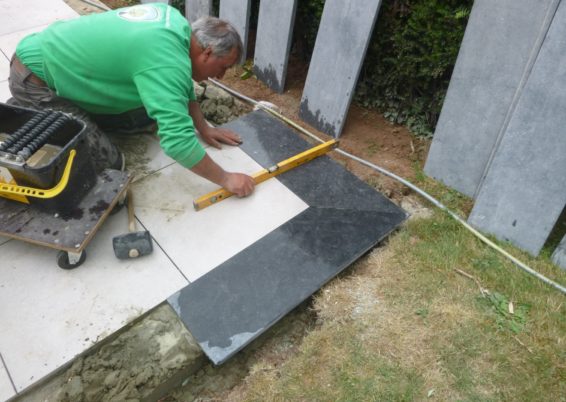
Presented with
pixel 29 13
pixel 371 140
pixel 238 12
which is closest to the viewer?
pixel 371 140

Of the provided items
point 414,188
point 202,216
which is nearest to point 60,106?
point 202,216

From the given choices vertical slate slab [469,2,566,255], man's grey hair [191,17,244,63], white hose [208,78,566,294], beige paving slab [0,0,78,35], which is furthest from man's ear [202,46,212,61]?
beige paving slab [0,0,78,35]

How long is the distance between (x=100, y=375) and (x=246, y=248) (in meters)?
1.05

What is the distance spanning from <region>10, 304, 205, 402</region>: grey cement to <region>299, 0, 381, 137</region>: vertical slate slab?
2.03m

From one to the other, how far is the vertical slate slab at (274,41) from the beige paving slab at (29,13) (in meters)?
2.35

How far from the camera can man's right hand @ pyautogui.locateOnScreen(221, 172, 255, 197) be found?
2953mm

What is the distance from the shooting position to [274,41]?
3846 mm

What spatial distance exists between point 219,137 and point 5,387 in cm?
209

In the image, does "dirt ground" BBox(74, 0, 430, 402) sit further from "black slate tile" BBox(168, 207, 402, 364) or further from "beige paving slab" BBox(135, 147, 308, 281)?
"beige paving slab" BBox(135, 147, 308, 281)

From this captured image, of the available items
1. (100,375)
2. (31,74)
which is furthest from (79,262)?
(31,74)

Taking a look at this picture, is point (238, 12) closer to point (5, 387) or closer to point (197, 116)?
point (197, 116)

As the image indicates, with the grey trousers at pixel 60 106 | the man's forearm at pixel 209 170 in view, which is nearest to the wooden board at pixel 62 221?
the grey trousers at pixel 60 106

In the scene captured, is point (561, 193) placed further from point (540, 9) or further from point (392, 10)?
point (392, 10)

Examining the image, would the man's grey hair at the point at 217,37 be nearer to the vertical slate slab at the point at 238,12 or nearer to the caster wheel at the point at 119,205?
the caster wheel at the point at 119,205
